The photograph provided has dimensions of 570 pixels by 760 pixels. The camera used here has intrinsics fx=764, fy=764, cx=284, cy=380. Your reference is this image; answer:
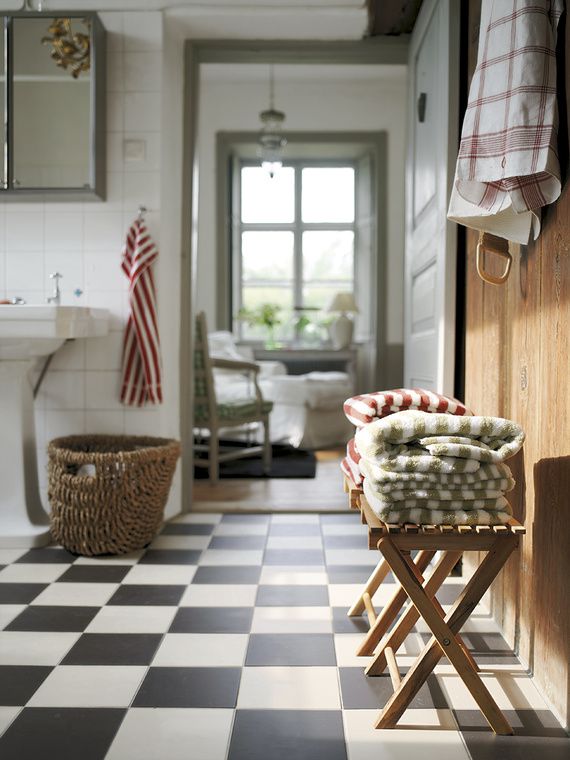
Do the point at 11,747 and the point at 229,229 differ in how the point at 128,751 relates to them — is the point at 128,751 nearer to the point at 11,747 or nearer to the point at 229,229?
the point at 11,747

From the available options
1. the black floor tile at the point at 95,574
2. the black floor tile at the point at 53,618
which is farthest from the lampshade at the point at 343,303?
the black floor tile at the point at 53,618

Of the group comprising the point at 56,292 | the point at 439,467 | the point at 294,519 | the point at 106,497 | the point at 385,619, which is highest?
the point at 56,292

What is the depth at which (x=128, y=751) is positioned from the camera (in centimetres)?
151

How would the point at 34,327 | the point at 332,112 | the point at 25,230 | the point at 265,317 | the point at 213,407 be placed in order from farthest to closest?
the point at 265,317 → the point at 332,112 → the point at 213,407 → the point at 25,230 → the point at 34,327

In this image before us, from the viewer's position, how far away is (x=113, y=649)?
203 cm

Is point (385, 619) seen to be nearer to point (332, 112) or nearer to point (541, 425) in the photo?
point (541, 425)

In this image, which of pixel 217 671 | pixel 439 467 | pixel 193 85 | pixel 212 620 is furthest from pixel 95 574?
pixel 193 85

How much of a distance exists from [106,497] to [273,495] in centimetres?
142

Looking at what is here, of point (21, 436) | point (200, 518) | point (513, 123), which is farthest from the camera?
point (200, 518)

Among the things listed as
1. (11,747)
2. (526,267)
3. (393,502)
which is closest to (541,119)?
(526,267)

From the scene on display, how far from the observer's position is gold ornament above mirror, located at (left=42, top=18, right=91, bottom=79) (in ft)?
10.8

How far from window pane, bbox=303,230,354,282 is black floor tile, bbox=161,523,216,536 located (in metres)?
4.20

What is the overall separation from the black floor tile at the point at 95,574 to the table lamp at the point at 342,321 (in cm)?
427

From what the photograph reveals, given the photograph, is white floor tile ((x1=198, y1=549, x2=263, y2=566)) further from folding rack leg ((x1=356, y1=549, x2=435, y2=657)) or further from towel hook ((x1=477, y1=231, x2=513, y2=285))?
towel hook ((x1=477, y1=231, x2=513, y2=285))
